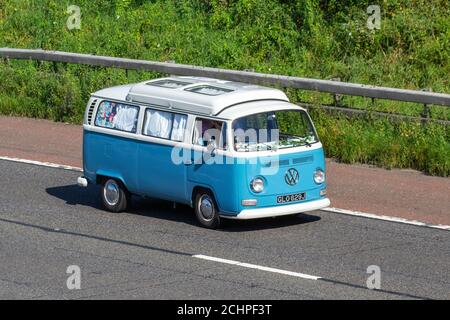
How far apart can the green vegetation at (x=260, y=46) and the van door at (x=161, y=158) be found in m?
4.48

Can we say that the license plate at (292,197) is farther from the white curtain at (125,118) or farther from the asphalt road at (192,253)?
the white curtain at (125,118)

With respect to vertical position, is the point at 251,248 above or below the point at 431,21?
below

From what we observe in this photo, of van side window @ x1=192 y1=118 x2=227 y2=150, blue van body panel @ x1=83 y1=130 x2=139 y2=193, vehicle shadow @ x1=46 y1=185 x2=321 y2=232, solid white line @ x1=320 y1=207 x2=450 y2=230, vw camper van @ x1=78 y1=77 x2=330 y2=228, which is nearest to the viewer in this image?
vw camper van @ x1=78 y1=77 x2=330 y2=228

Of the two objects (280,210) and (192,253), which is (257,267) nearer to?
(192,253)

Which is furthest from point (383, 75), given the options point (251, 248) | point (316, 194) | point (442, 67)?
point (251, 248)

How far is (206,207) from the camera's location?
16.1m

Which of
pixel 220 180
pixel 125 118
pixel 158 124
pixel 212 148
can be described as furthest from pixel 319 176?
pixel 125 118

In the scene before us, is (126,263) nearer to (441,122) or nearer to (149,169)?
(149,169)

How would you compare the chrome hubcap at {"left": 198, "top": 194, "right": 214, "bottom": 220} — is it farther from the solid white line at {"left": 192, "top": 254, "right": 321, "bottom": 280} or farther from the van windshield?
the solid white line at {"left": 192, "top": 254, "right": 321, "bottom": 280}

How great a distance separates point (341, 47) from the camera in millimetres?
24594

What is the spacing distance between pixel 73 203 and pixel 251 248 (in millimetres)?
3700

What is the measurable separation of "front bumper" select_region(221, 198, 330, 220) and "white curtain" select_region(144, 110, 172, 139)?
1.48 meters

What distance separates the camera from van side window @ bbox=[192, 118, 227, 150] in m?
15.9

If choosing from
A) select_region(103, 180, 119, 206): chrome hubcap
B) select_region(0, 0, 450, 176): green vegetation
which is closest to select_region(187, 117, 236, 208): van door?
select_region(103, 180, 119, 206): chrome hubcap
